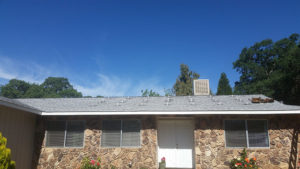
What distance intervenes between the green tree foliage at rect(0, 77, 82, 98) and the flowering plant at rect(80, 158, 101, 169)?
Answer: 43.8m

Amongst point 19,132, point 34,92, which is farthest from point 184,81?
point 34,92

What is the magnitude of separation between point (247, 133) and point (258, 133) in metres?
0.39

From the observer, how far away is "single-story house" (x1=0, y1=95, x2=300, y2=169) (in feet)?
22.6

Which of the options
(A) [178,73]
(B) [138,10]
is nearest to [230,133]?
(B) [138,10]

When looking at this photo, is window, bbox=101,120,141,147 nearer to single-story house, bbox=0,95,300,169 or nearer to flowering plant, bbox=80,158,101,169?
single-story house, bbox=0,95,300,169

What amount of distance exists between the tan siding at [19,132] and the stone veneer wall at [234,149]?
6.17m

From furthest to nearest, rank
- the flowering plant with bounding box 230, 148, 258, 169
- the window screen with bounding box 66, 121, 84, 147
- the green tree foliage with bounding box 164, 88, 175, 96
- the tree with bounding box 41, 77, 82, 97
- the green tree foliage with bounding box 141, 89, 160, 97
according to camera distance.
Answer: the tree with bounding box 41, 77, 82, 97, the green tree foliage with bounding box 141, 89, 160, 97, the green tree foliage with bounding box 164, 88, 175, 96, the window screen with bounding box 66, 121, 84, 147, the flowering plant with bounding box 230, 148, 258, 169

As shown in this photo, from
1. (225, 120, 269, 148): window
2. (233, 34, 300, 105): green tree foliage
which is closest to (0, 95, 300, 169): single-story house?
(225, 120, 269, 148): window

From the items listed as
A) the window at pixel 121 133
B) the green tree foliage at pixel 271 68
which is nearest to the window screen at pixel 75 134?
the window at pixel 121 133

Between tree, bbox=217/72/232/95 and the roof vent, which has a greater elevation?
tree, bbox=217/72/232/95

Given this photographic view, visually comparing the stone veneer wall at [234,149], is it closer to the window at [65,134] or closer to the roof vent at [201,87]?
the roof vent at [201,87]

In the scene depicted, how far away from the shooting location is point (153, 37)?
1284 cm

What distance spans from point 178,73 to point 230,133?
905 inches

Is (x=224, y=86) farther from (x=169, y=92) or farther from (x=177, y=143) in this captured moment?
(x=177, y=143)
